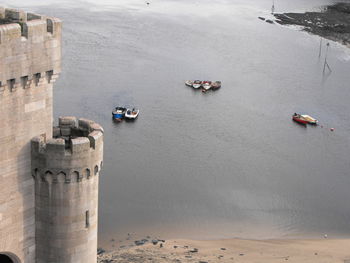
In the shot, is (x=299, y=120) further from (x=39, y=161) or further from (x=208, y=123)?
(x=39, y=161)

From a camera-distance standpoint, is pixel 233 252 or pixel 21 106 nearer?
pixel 21 106

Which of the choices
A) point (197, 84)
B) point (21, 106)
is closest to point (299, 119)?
point (197, 84)

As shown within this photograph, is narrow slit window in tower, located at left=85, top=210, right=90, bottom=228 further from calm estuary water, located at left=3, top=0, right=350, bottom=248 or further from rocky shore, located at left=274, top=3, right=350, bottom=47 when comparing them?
rocky shore, located at left=274, top=3, right=350, bottom=47

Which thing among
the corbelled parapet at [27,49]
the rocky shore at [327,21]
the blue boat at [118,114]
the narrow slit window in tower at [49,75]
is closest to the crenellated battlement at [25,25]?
the corbelled parapet at [27,49]

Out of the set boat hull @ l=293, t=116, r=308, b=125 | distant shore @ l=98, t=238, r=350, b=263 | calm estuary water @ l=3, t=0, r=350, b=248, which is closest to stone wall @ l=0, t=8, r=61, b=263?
distant shore @ l=98, t=238, r=350, b=263

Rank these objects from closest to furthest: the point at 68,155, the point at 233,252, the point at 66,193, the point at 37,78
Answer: the point at 37,78 < the point at 68,155 < the point at 66,193 < the point at 233,252

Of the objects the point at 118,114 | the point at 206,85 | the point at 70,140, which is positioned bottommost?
the point at 118,114

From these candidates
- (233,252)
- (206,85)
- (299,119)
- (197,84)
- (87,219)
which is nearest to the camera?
(87,219)

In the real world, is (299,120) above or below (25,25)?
below
